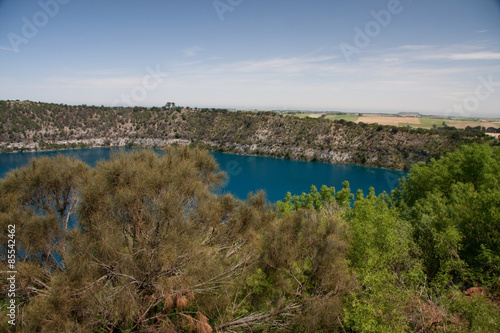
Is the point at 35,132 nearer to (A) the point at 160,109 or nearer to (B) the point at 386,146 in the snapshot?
(A) the point at 160,109

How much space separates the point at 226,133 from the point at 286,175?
1349 inches

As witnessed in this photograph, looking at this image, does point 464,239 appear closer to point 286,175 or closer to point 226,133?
point 286,175

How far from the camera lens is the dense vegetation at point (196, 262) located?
5.11m

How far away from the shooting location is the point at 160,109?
92.9 m

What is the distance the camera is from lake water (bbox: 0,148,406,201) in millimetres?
42412

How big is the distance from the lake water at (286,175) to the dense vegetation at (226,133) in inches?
196

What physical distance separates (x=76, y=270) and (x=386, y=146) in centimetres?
6526

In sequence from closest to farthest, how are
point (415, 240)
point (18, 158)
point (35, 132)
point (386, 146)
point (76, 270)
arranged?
1. point (76, 270)
2. point (415, 240)
3. point (18, 158)
4. point (386, 146)
5. point (35, 132)

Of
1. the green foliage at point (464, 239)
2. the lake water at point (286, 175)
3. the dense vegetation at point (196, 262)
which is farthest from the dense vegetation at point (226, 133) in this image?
the dense vegetation at point (196, 262)

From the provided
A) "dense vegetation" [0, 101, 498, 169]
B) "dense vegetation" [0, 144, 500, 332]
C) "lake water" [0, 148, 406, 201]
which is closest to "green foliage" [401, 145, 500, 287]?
"dense vegetation" [0, 144, 500, 332]

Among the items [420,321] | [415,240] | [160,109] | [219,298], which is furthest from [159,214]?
[160,109]

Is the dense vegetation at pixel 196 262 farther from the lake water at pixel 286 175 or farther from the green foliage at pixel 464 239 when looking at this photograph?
the lake water at pixel 286 175

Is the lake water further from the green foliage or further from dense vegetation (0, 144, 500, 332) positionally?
dense vegetation (0, 144, 500, 332)

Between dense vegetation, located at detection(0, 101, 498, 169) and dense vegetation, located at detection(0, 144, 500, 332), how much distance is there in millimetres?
53842
